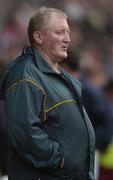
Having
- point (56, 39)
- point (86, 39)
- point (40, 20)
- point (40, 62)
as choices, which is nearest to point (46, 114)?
point (40, 62)

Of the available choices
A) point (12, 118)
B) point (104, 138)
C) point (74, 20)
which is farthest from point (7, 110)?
point (74, 20)

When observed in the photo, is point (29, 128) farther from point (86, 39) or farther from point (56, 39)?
point (86, 39)

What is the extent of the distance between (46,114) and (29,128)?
8.9 inches

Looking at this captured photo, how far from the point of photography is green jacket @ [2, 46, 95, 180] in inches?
249

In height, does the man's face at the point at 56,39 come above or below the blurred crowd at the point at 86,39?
above

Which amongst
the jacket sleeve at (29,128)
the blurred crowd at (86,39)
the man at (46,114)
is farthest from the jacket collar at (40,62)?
the blurred crowd at (86,39)

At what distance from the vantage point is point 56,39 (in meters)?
6.71

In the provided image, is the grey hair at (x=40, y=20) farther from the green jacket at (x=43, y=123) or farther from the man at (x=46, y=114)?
the green jacket at (x=43, y=123)

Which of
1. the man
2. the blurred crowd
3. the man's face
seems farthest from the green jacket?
the blurred crowd

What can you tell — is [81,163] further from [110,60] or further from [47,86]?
[110,60]

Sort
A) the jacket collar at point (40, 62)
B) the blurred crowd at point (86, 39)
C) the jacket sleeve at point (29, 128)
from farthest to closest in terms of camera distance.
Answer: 1. the blurred crowd at point (86, 39)
2. the jacket collar at point (40, 62)
3. the jacket sleeve at point (29, 128)

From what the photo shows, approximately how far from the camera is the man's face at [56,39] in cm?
670

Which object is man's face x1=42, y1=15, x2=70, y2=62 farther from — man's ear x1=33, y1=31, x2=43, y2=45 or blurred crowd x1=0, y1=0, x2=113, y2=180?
blurred crowd x1=0, y1=0, x2=113, y2=180

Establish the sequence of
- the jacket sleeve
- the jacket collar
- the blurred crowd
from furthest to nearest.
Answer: the blurred crowd, the jacket collar, the jacket sleeve
